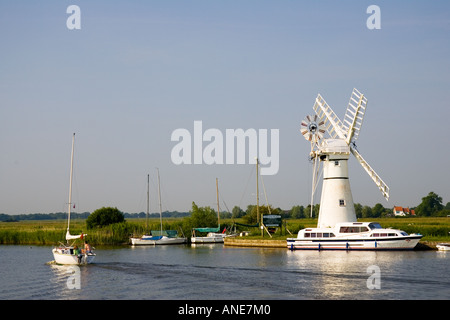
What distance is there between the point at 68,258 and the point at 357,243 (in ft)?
111

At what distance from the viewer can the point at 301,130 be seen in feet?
249

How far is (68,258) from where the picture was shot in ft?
184

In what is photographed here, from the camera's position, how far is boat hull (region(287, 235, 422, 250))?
65.7 meters

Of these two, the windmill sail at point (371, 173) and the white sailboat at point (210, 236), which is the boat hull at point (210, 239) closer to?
the white sailboat at point (210, 236)

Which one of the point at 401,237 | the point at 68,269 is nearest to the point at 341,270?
the point at 401,237

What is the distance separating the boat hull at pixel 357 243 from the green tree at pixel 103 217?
4815cm

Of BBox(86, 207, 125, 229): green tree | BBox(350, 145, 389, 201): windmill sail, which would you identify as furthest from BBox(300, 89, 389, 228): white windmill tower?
BBox(86, 207, 125, 229): green tree

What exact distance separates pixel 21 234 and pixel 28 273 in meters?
52.9

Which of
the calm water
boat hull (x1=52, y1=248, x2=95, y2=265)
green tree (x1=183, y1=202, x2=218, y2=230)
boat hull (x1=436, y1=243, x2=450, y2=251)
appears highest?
green tree (x1=183, y1=202, x2=218, y2=230)

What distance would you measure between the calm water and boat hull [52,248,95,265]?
96cm

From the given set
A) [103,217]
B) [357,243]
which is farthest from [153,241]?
[357,243]

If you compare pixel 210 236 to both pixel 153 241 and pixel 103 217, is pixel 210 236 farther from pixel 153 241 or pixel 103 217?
pixel 103 217

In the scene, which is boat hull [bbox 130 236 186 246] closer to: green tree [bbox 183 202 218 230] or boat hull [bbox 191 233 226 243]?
boat hull [bbox 191 233 226 243]
